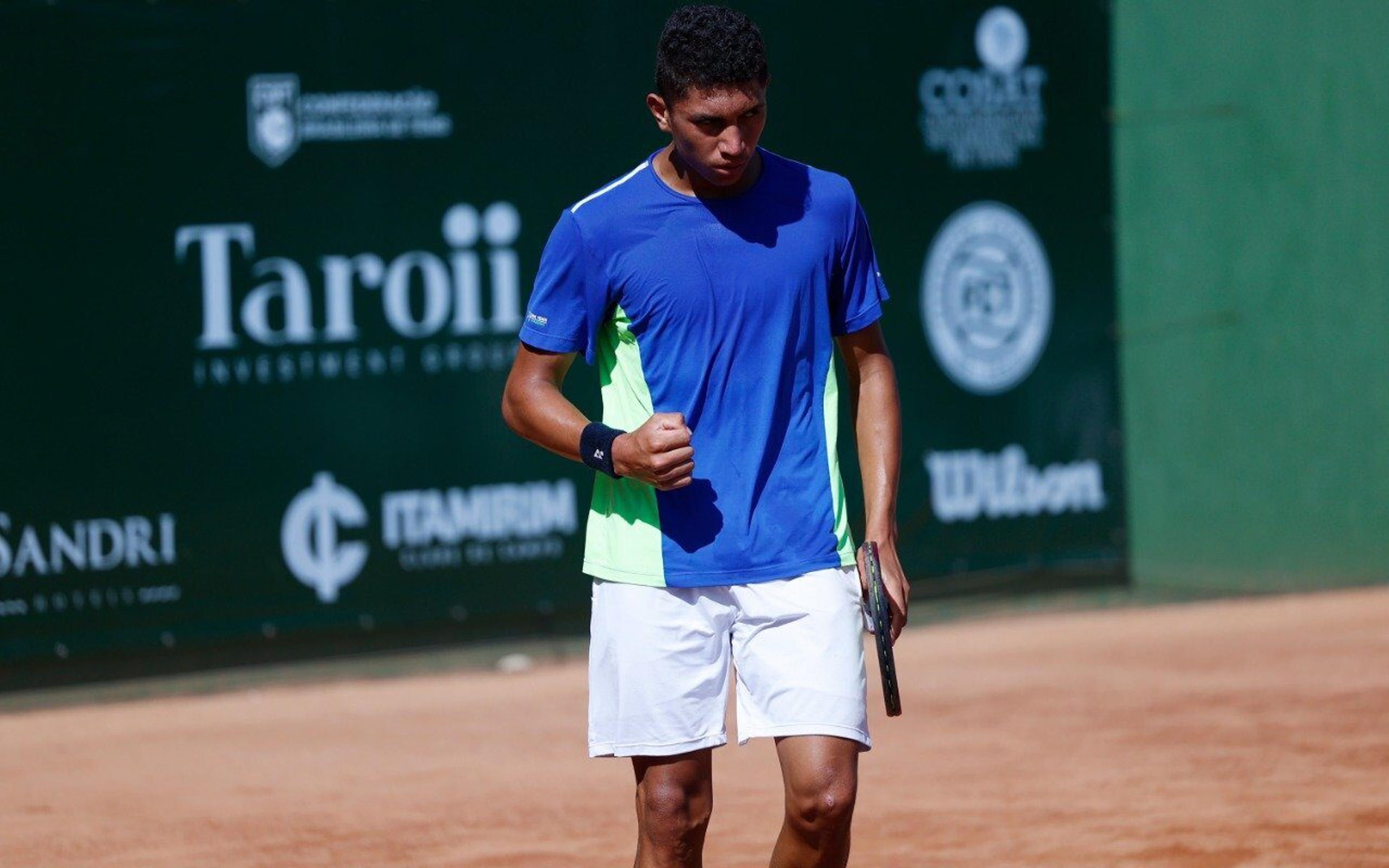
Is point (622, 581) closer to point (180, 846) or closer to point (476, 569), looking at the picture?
point (180, 846)

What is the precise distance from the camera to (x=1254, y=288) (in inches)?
400

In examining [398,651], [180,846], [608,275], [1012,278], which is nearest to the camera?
[608,275]

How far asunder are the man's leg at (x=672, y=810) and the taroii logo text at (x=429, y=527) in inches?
187

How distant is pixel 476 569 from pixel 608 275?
16.6 ft

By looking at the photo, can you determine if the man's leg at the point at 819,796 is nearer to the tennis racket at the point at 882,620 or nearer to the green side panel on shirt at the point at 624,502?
the tennis racket at the point at 882,620

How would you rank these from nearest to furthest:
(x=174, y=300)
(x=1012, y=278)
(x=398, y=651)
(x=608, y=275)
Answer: (x=608, y=275) → (x=174, y=300) → (x=398, y=651) → (x=1012, y=278)

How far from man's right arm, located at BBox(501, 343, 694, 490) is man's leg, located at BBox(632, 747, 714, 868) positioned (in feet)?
1.67

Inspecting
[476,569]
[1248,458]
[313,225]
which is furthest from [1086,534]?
[313,225]

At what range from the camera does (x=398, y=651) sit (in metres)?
8.68

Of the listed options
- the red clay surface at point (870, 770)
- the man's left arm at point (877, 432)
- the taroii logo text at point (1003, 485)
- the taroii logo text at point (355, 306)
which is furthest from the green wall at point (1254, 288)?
the man's left arm at point (877, 432)

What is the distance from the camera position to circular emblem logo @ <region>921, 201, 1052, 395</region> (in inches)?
378

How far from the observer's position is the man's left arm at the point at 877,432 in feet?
12.7

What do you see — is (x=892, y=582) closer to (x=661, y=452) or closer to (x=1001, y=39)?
(x=661, y=452)

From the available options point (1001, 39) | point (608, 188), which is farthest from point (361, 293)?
point (608, 188)
